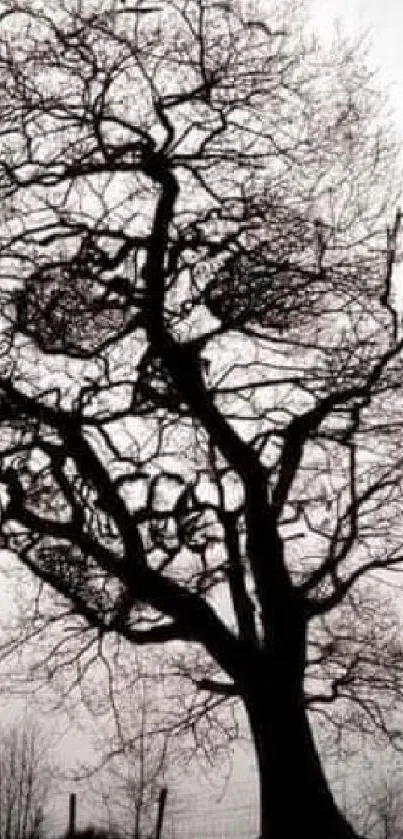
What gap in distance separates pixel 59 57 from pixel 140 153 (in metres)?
1.46

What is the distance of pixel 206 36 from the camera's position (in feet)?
36.2

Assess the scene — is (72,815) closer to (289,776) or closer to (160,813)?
(160,813)

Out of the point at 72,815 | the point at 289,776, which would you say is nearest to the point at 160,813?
the point at 72,815

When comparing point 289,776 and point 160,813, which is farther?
point 160,813

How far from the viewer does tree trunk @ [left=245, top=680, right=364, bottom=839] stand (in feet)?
37.1

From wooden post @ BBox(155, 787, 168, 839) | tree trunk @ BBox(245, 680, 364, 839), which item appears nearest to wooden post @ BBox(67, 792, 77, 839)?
wooden post @ BBox(155, 787, 168, 839)

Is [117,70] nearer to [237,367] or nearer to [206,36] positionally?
[206,36]

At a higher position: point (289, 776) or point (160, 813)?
point (160, 813)

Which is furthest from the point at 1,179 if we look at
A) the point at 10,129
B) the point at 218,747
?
the point at 218,747

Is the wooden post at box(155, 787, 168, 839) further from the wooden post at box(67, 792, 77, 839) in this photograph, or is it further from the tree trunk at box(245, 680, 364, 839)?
the tree trunk at box(245, 680, 364, 839)

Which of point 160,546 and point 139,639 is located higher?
point 160,546

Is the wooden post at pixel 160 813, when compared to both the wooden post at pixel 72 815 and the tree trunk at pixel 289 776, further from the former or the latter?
the tree trunk at pixel 289 776

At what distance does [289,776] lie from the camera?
11469 millimetres

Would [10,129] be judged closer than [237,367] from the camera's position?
Yes
